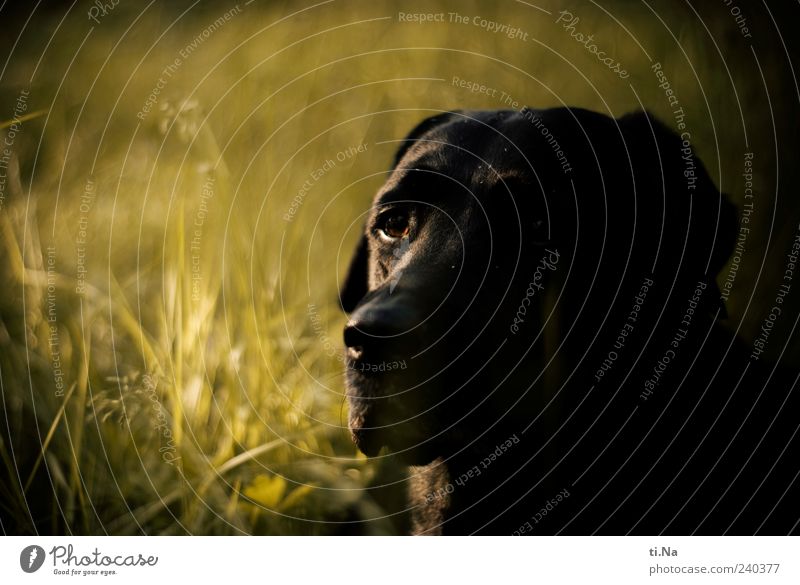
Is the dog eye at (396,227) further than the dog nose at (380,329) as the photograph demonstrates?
Yes

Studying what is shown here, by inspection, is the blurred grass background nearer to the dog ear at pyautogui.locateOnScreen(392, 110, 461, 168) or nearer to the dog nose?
the dog ear at pyautogui.locateOnScreen(392, 110, 461, 168)

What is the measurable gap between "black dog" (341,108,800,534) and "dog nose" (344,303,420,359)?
16cm

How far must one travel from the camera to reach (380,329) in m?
2.27

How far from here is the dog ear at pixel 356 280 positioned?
3.20m

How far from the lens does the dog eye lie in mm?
2863

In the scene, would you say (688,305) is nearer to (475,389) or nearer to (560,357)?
(560,357)

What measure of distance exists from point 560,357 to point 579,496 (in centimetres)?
51

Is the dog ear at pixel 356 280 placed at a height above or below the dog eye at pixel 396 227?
below

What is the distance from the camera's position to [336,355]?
366cm
